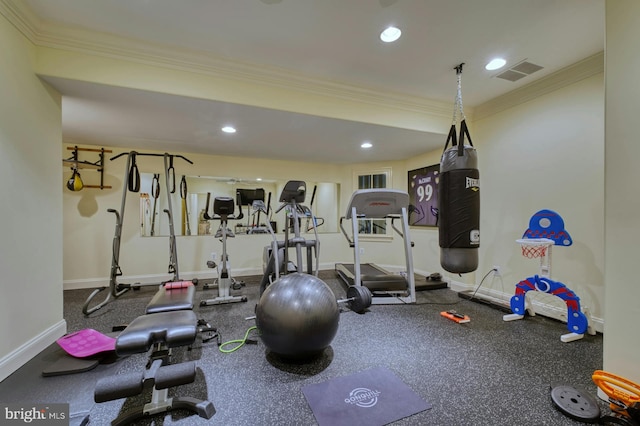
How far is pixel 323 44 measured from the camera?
2.44 meters

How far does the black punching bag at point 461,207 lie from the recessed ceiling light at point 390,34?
1.00 meters

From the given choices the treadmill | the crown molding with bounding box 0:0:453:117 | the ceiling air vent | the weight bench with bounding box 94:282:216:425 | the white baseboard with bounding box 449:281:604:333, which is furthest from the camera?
the treadmill

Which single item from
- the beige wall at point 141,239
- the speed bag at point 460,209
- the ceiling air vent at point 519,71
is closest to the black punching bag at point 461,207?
the speed bag at point 460,209

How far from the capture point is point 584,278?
107 inches

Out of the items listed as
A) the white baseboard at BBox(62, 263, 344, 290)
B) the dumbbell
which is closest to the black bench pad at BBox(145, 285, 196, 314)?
the dumbbell

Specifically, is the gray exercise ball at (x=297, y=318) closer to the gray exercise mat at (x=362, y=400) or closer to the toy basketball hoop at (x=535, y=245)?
the gray exercise mat at (x=362, y=400)

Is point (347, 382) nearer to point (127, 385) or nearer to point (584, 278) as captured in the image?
point (127, 385)

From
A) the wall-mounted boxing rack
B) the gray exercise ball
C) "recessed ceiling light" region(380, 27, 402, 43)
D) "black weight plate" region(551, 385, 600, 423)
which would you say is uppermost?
"recessed ceiling light" region(380, 27, 402, 43)

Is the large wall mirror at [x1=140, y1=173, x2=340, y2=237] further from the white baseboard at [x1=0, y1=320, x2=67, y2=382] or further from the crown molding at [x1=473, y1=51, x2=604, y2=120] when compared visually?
the crown molding at [x1=473, y1=51, x2=604, y2=120]

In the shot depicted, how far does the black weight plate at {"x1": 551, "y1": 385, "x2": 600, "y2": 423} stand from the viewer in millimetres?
1451

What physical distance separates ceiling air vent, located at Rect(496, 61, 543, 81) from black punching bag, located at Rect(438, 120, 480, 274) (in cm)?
135

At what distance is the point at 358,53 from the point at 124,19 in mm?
2105

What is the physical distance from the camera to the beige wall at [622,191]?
1521 mm

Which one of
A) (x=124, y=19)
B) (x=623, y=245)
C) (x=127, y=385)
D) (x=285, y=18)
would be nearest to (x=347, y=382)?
(x=127, y=385)
